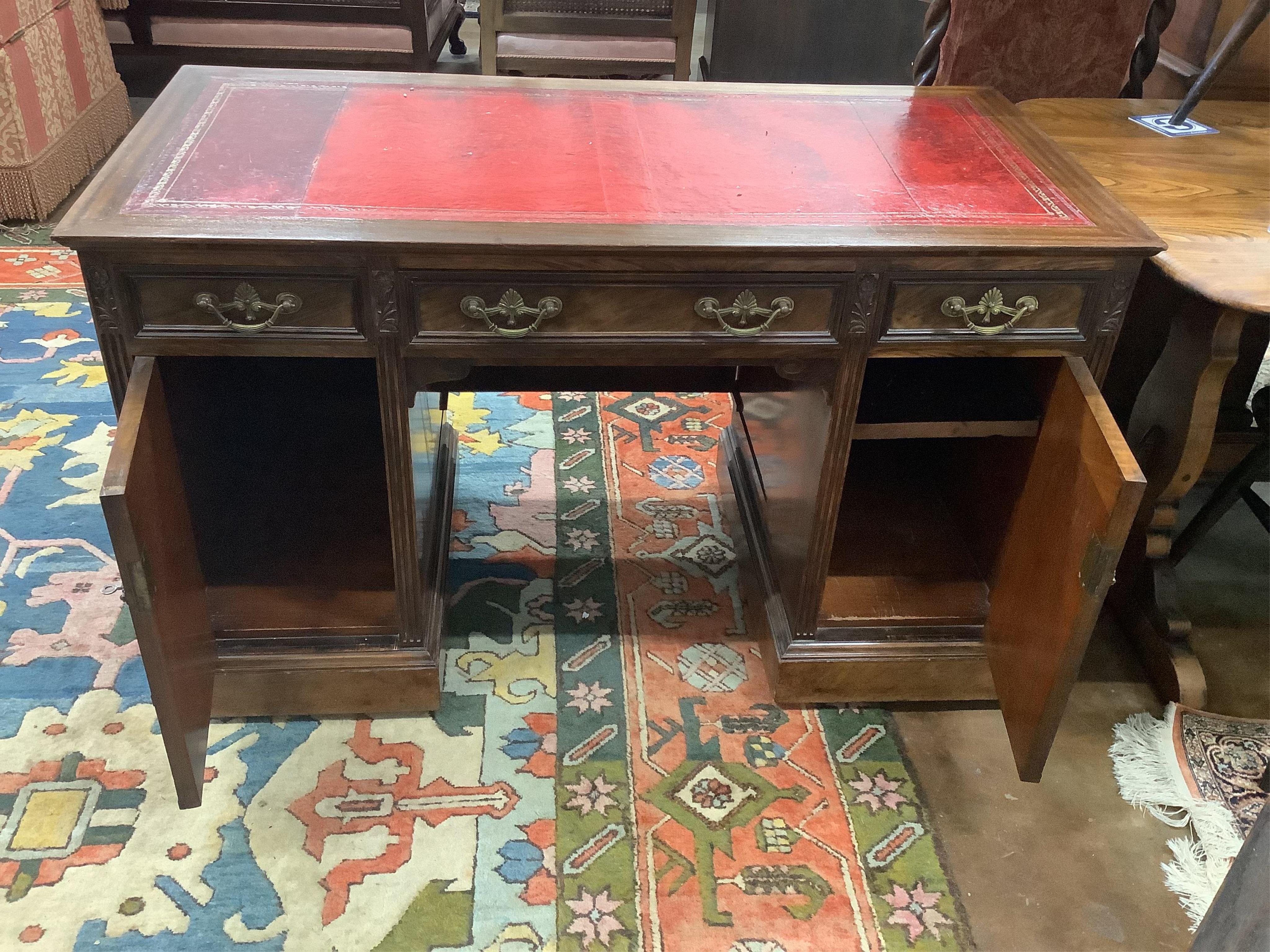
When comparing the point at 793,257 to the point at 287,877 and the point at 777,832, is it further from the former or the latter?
the point at 287,877

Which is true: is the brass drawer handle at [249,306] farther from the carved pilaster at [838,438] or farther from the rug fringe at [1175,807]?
the rug fringe at [1175,807]

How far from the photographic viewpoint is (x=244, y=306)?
1263 millimetres

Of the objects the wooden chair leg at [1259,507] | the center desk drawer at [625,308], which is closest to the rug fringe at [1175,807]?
the wooden chair leg at [1259,507]

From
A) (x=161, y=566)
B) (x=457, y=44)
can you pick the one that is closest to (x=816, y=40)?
(x=457, y=44)

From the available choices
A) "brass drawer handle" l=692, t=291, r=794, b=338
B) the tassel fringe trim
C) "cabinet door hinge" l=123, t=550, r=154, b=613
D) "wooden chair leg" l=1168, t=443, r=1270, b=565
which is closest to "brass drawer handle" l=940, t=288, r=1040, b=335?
"brass drawer handle" l=692, t=291, r=794, b=338

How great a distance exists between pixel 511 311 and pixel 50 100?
2.70 metres

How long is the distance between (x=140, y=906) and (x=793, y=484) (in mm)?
1141

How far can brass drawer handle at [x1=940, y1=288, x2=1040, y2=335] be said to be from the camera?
4.43 feet

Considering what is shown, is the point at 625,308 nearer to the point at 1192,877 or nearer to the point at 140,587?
the point at 140,587

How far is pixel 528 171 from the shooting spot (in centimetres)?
142

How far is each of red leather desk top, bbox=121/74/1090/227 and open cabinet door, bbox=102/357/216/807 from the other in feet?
0.85

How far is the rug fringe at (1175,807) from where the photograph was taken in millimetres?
1491

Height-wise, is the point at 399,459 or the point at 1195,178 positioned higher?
the point at 1195,178

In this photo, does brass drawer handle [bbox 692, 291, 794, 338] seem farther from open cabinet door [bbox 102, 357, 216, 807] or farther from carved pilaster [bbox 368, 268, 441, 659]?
open cabinet door [bbox 102, 357, 216, 807]
